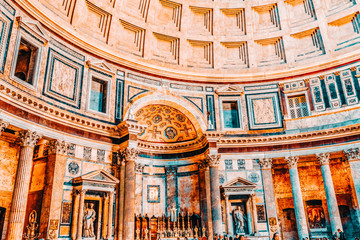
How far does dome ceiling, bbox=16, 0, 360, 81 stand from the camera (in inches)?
891

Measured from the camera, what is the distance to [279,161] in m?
23.7

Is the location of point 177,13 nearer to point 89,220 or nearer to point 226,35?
point 226,35

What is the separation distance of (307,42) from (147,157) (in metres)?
16.2

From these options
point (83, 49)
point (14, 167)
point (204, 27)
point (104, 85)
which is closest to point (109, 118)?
point (104, 85)

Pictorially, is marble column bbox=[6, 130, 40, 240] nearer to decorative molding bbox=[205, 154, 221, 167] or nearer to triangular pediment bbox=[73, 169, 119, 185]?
triangular pediment bbox=[73, 169, 119, 185]

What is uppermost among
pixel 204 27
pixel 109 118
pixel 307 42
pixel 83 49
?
pixel 204 27

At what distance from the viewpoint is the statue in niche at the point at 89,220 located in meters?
16.8

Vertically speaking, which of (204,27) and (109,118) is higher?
(204,27)

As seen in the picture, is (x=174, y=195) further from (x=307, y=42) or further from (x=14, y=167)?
(x=307, y=42)

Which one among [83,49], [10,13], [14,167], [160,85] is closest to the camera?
[10,13]

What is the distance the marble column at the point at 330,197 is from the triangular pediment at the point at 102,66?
15.7 m

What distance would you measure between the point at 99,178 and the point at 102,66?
7.56m

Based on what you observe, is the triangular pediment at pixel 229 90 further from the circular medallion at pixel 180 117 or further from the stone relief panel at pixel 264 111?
the circular medallion at pixel 180 117

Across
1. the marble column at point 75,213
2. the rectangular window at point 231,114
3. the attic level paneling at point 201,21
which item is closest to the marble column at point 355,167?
the rectangular window at point 231,114
